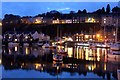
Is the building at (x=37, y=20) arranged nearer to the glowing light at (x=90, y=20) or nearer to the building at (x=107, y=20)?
the glowing light at (x=90, y=20)

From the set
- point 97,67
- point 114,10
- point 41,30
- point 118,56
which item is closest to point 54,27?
point 41,30

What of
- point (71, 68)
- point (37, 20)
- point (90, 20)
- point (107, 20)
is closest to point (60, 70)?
point (71, 68)

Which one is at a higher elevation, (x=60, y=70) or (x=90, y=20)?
(x=90, y=20)

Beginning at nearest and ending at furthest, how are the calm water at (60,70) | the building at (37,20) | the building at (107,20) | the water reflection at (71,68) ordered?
the calm water at (60,70) < the water reflection at (71,68) < the building at (107,20) < the building at (37,20)

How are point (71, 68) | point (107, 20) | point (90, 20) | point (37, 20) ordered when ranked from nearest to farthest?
point (71, 68), point (107, 20), point (37, 20), point (90, 20)

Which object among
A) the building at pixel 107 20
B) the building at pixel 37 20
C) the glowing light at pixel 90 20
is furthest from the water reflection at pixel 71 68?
the glowing light at pixel 90 20

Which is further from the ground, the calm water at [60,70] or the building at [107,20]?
the building at [107,20]

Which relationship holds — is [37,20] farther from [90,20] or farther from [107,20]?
[107,20]

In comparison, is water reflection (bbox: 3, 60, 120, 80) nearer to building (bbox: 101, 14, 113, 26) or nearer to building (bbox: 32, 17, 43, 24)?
building (bbox: 101, 14, 113, 26)

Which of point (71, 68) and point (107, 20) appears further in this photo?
point (107, 20)

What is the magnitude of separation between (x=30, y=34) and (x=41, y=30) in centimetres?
176

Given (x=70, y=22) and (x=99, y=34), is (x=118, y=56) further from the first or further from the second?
(x=70, y=22)

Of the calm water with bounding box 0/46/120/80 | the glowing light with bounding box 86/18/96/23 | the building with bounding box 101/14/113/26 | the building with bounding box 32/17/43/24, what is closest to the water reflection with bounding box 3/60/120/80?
the calm water with bounding box 0/46/120/80

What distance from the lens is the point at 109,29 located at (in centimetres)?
2316
